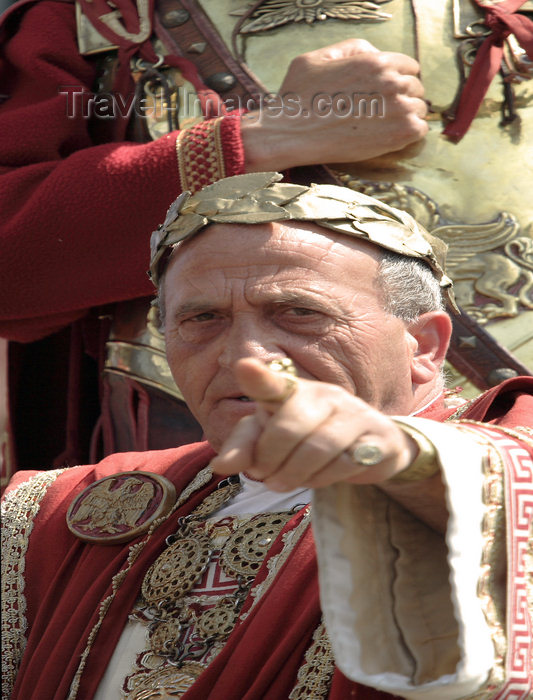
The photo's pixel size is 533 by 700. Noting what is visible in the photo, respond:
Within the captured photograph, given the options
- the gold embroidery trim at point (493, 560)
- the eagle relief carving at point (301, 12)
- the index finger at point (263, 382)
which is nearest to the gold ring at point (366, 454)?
the index finger at point (263, 382)

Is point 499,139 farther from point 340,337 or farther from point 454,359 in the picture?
point 340,337

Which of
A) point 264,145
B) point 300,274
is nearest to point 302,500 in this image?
point 300,274

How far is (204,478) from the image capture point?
243 centimetres

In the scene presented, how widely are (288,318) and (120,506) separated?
51cm

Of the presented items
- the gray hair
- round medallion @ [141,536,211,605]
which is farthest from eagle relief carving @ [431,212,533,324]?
round medallion @ [141,536,211,605]

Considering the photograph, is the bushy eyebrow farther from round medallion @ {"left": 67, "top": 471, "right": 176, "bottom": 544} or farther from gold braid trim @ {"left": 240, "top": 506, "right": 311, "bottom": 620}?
round medallion @ {"left": 67, "top": 471, "right": 176, "bottom": 544}

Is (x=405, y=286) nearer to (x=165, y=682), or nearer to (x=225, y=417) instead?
(x=225, y=417)

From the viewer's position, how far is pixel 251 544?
7.11ft

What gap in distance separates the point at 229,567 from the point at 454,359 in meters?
0.98

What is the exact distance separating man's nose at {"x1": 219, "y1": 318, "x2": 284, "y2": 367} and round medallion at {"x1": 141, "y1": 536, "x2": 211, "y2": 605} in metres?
0.32

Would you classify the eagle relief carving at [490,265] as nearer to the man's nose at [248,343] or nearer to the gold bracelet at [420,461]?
the man's nose at [248,343]

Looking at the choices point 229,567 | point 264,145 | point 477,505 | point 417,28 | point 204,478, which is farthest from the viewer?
point 417,28

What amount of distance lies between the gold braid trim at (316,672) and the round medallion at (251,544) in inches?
11.9

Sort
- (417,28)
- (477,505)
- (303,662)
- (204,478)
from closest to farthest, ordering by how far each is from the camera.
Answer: (477,505) → (303,662) → (204,478) → (417,28)
